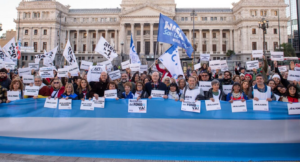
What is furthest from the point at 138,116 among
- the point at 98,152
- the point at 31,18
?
the point at 31,18

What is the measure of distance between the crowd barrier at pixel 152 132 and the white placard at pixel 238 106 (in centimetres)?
12

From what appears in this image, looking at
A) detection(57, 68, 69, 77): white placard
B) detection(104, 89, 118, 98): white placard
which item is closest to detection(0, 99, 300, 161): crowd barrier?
detection(104, 89, 118, 98): white placard

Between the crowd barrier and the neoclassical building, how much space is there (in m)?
47.9

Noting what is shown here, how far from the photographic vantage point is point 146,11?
53.4 m

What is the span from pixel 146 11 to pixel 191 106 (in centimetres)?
5119

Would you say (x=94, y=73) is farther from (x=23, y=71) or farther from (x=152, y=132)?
(x=23, y=71)

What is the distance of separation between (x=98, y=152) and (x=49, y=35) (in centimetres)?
6008

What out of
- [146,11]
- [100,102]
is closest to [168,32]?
[100,102]

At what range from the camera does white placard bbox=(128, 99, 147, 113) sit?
565 cm

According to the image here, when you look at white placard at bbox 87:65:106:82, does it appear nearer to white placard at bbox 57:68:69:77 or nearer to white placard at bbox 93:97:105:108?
white placard at bbox 57:68:69:77

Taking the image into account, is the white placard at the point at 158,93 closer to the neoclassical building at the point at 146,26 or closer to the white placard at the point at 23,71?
the white placard at the point at 23,71

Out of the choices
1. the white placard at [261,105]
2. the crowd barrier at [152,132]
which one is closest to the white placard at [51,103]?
the crowd barrier at [152,132]

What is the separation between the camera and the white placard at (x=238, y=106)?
532cm

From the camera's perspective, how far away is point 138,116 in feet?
18.4
